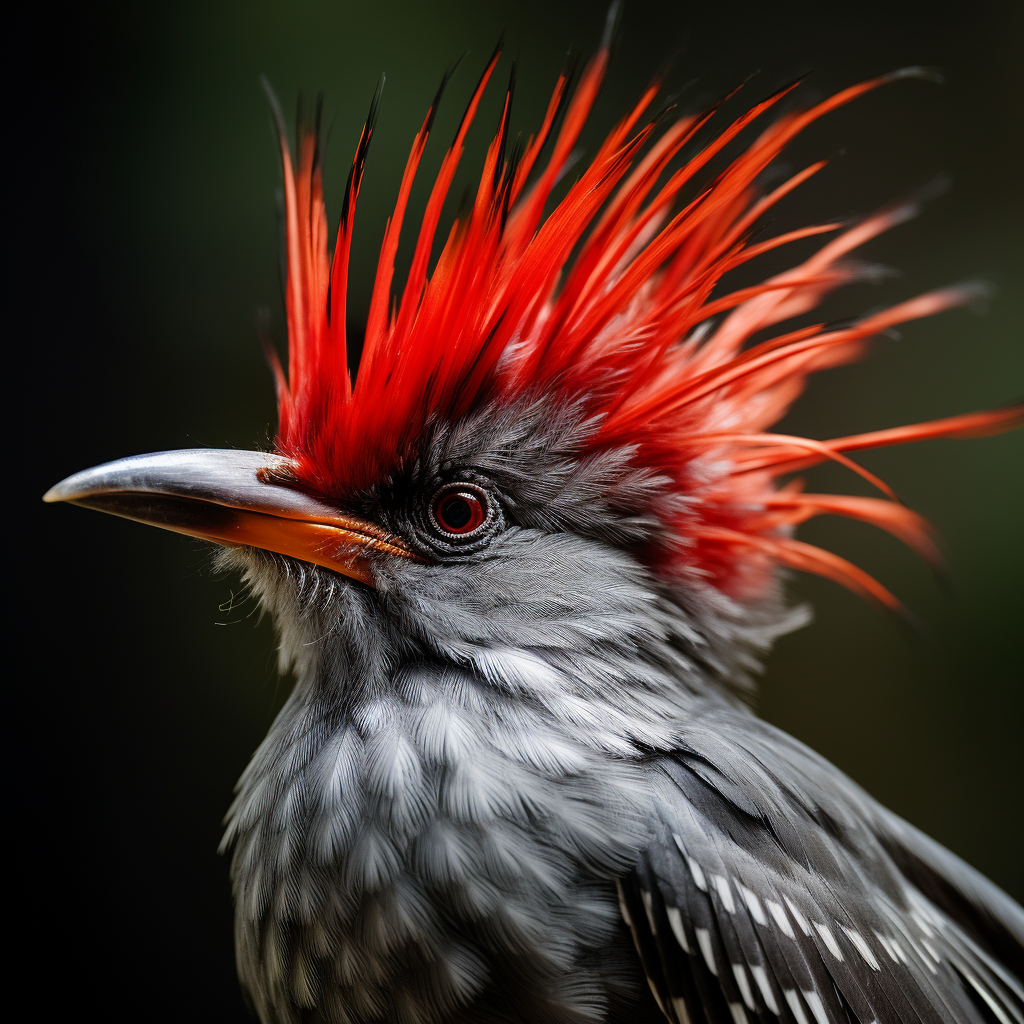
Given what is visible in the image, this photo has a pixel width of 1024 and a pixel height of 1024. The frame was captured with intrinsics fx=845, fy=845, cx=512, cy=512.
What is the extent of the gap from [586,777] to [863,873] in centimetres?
36

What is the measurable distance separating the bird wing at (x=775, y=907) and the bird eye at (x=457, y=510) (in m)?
0.30

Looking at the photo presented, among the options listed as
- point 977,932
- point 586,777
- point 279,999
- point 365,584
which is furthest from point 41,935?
point 977,932

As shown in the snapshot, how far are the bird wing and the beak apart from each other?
1.22 feet

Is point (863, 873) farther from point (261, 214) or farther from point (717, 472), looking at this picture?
point (261, 214)

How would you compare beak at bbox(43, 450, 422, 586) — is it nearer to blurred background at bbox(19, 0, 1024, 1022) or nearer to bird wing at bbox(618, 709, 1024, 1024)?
bird wing at bbox(618, 709, 1024, 1024)

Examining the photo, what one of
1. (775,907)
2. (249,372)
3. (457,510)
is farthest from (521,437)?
(249,372)

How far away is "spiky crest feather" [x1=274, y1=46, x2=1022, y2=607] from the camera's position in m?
0.85

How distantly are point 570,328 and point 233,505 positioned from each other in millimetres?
386

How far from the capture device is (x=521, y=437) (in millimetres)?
885

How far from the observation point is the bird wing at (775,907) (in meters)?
0.72

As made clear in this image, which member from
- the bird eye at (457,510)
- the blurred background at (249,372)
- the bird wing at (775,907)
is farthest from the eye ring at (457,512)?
the blurred background at (249,372)

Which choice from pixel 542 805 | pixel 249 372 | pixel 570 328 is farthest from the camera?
pixel 249 372

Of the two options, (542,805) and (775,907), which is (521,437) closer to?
(542,805)

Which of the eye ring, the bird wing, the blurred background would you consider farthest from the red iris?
the blurred background
